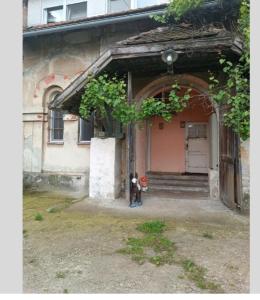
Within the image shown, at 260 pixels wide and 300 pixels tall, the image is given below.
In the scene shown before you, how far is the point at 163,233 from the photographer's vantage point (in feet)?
16.9

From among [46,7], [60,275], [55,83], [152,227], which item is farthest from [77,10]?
[60,275]

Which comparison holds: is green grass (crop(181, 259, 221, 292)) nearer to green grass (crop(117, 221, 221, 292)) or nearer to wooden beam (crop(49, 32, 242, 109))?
green grass (crop(117, 221, 221, 292))

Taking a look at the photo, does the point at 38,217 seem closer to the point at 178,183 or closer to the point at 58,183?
the point at 58,183

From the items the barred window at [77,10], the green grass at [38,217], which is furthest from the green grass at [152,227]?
the barred window at [77,10]

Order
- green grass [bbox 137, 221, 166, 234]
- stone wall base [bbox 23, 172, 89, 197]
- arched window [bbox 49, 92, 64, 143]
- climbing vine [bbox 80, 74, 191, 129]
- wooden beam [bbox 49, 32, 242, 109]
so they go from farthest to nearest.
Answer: arched window [bbox 49, 92, 64, 143] < stone wall base [bbox 23, 172, 89, 197] < climbing vine [bbox 80, 74, 191, 129] < wooden beam [bbox 49, 32, 242, 109] < green grass [bbox 137, 221, 166, 234]

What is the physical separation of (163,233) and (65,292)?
2462 mm

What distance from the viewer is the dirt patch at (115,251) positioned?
3.28 meters

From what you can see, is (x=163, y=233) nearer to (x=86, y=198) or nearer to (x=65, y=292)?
(x=65, y=292)

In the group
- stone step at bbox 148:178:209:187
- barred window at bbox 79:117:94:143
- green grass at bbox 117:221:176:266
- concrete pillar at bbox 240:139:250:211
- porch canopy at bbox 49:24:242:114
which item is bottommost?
green grass at bbox 117:221:176:266

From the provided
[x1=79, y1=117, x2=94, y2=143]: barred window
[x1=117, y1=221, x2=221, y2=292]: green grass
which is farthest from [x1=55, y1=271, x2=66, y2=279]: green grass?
[x1=79, y1=117, x2=94, y2=143]: barred window

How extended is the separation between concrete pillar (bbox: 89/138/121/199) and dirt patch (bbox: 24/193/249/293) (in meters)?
1.08

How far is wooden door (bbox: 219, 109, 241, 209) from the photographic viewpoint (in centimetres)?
642

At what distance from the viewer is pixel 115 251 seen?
4.31m

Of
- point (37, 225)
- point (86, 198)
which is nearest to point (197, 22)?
point (86, 198)
